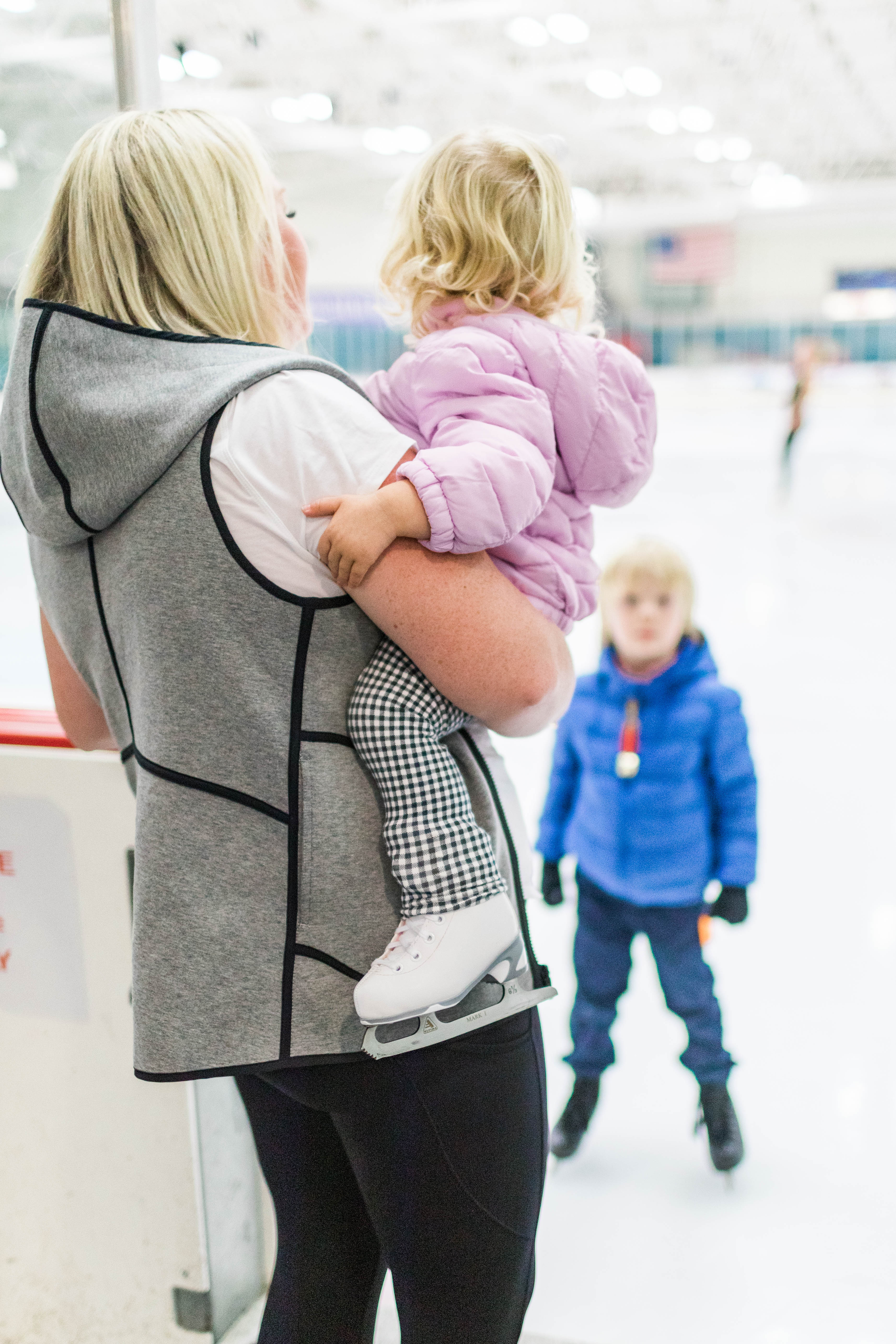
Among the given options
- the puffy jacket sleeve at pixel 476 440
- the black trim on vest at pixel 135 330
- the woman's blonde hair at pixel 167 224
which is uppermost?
the woman's blonde hair at pixel 167 224

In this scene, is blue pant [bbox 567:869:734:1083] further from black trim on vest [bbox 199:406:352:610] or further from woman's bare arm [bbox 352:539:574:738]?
black trim on vest [bbox 199:406:352:610]

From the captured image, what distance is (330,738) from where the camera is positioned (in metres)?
0.79

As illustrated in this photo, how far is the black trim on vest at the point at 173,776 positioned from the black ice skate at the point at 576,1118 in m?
1.55

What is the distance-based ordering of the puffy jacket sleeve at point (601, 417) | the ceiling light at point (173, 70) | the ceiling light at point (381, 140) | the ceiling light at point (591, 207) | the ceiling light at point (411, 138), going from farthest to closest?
the ceiling light at point (591, 207), the ceiling light at point (381, 140), the ceiling light at point (411, 138), the ceiling light at point (173, 70), the puffy jacket sleeve at point (601, 417)

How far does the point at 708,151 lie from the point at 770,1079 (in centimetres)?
1857

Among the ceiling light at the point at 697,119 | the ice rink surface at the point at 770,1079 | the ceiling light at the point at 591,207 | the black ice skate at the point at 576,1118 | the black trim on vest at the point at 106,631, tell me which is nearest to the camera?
the black trim on vest at the point at 106,631

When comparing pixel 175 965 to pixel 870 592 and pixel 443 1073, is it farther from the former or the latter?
pixel 870 592

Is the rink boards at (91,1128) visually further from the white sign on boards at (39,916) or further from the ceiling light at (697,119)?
the ceiling light at (697,119)

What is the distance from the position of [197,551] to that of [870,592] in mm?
Answer: 6836

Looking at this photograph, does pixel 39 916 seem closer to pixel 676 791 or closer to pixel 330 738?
pixel 330 738

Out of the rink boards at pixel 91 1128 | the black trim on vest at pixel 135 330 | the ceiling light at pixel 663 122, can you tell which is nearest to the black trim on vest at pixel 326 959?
the black trim on vest at pixel 135 330

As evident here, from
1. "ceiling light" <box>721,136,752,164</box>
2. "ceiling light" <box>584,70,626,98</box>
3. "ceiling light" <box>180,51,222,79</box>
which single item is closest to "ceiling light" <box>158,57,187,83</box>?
"ceiling light" <box>180,51,222,79</box>

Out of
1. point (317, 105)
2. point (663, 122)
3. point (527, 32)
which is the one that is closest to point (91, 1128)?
point (527, 32)

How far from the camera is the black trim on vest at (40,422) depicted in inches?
30.4
